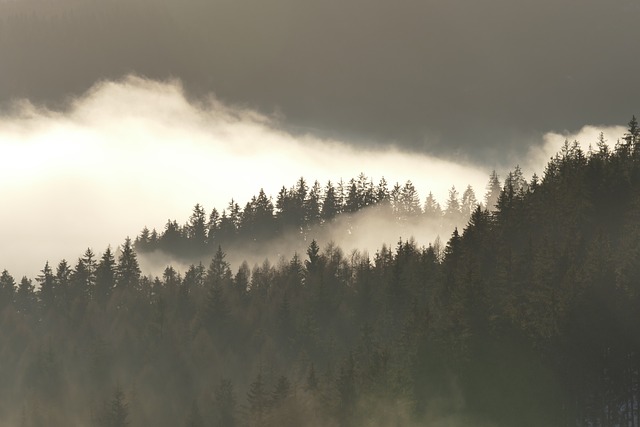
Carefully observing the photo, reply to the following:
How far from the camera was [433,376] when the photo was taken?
110 meters

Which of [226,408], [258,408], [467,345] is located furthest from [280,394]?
[467,345]

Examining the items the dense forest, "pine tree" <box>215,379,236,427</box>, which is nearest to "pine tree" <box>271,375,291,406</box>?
the dense forest

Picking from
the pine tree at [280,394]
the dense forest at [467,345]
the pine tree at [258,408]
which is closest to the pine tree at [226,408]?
the dense forest at [467,345]

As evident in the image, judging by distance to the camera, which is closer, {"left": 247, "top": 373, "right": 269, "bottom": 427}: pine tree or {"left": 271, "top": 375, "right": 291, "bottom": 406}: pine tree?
{"left": 247, "top": 373, "right": 269, "bottom": 427}: pine tree

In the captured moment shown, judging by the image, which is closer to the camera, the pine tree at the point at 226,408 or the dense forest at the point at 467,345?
the dense forest at the point at 467,345

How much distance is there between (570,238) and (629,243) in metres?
12.4

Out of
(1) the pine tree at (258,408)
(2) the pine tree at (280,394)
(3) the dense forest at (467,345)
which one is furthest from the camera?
(2) the pine tree at (280,394)

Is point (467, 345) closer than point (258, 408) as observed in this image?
Yes

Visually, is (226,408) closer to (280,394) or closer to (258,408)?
(258,408)

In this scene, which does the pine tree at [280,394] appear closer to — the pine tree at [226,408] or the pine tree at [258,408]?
the pine tree at [258,408]

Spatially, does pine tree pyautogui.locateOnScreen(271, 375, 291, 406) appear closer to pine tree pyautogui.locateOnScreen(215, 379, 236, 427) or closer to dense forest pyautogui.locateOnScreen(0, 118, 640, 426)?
dense forest pyautogui.locateOnScreen(0, 118, 640, 426)

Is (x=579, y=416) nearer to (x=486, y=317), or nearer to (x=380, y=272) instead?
(x=486, y=317)

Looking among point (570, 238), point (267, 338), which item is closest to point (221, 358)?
point (267, 338)

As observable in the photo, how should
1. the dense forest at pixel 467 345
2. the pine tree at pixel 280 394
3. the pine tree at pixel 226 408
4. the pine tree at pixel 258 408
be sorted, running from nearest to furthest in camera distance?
the dense forest at pixel 467 345, the pine tree at pixel 258 408, the pine tree at pixel 280 394, the pine tree at pixel 226 408
